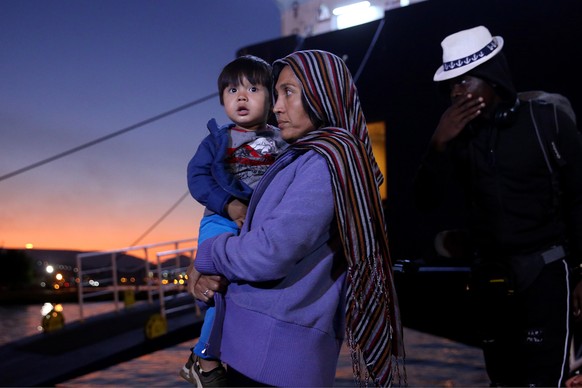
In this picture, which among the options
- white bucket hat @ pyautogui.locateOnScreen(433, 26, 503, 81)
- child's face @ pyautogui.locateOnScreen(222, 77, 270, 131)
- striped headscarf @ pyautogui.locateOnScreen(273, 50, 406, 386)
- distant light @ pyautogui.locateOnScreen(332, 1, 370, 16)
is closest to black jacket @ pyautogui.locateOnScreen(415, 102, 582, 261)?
white bucket hat @ pyautogui.locateOnScreen(433, 26, 503, 81)

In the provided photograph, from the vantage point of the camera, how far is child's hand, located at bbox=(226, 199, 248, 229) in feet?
6.97

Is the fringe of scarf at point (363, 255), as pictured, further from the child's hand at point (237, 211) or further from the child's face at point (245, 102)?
the child's face at point (245, 102)

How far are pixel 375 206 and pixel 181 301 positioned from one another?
8.37m

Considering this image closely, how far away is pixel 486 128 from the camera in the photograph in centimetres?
264

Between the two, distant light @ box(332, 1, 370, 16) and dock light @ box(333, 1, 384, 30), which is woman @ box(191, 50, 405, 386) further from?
distant light @ box(332, 1, 370, 16)

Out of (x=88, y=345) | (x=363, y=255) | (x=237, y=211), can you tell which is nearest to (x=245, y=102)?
(x=237, y=211)

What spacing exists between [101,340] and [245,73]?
653 cm

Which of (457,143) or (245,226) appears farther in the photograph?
(457,143)

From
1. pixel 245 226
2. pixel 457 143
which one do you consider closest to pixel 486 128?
pixel 457 143

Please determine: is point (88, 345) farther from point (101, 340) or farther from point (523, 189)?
point (523, 189)

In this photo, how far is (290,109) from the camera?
1.86 meters

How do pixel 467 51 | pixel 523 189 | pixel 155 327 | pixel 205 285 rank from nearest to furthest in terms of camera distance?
pixel 205 285
pixel 523 189
pixel 467 51
pixel 155 327

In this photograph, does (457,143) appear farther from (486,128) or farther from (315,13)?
(315,13)

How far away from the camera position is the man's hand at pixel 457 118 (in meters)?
2.55
